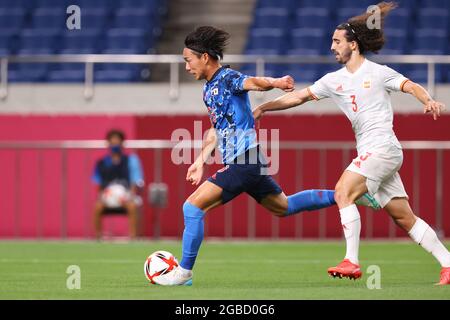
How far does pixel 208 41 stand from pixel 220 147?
0.88 meters

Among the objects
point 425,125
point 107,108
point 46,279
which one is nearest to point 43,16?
point 107,108

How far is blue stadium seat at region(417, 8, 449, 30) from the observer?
20.9 meters

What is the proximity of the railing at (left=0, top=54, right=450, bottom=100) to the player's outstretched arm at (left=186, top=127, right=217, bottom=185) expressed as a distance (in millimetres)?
8921

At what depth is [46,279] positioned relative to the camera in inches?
405

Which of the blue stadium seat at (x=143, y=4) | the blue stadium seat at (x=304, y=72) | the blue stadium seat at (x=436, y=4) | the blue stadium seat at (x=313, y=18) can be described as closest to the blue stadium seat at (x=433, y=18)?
the blue stadium seat at (x=436, y=4)

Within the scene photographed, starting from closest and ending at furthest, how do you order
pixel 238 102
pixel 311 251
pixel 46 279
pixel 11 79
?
pixel 238 102 → pixel 46 279 → pixel 311 251 → pixel 11 79

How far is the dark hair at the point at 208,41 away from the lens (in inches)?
378

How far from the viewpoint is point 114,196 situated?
1792cm

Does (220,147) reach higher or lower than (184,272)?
higher

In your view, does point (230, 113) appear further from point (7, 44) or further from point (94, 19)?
point (94, 19)

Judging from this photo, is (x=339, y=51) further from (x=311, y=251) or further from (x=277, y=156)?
(x=277, y=156)

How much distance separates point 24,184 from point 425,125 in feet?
21.1

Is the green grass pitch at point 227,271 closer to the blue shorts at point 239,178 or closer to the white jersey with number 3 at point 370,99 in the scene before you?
the blue shorts at point 239,178
